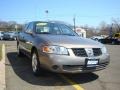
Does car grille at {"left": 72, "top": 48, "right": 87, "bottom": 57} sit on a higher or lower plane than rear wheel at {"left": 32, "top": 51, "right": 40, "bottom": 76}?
higher

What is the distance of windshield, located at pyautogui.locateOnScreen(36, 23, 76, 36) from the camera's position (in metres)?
8.30

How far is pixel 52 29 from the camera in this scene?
8.46 m

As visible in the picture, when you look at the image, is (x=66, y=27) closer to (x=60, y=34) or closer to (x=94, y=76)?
(x=60, y=34)

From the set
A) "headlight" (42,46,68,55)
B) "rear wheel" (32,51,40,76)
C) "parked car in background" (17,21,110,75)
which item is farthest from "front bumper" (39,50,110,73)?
"rear wheel" (32,51,40,76)

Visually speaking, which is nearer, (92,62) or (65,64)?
(65,64)

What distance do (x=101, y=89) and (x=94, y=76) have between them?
4.76 feet

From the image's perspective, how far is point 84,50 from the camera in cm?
670

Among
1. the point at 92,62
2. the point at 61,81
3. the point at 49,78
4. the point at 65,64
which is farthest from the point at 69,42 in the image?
the point at 49,78

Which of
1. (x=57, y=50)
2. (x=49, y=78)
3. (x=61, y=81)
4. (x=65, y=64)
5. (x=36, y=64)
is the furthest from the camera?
(x=36, y=64)

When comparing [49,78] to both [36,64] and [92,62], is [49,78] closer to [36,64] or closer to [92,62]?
[36,64]

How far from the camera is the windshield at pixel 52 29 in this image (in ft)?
27.2

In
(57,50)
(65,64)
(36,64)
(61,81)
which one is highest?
(57,50)

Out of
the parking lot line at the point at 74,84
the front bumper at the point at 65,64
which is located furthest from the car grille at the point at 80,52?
the parking lot line at the point at 74,84

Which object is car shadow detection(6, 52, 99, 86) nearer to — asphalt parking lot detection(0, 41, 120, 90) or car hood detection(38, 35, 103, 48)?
asphalt parking lot detection(0, 41, 120, 90)
